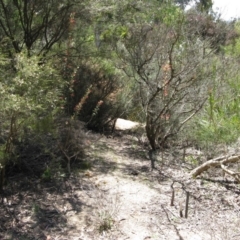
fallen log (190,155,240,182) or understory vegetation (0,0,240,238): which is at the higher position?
understory vegetation (0,0,240,238)

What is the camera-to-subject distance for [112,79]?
27.3ft

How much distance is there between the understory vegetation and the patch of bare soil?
0.20 m

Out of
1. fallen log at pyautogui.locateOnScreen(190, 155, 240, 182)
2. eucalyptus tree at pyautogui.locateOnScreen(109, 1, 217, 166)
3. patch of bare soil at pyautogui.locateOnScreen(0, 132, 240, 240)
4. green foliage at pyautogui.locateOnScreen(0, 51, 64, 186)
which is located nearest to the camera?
green foliage at pyautogui.locateOnScreen(0, 51, 64, 186)

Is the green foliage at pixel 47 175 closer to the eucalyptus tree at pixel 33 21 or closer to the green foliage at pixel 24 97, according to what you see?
the green foliage at pixel 24 97

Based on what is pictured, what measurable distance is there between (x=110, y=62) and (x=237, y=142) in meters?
3.20

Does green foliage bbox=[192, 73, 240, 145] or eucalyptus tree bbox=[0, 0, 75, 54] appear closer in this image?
green foliage bbox=[192, 73, 240, 145]

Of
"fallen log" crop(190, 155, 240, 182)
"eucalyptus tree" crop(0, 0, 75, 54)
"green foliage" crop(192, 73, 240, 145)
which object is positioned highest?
"eucalyptus tree" crop(0, 0, 75, 54)

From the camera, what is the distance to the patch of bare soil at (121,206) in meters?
4.35

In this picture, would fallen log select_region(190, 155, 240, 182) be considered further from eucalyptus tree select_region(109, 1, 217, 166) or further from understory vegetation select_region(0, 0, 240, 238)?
eucalyptus tree select_region(109, 1, 217, 166)

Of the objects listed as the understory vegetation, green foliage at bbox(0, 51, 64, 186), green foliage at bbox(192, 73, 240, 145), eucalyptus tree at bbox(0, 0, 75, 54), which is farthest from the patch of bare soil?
eucalyptus tree at bbox(0, 0, 75, 54)

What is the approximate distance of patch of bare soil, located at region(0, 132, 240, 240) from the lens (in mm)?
4352

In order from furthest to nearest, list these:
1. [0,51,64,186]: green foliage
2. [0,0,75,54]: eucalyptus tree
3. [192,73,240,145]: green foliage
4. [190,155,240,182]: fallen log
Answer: [0,0,75,54]: eucalyptus tree
[192,73,240,145]: green foliage
[190,155,240,182]: fallen log
[0,51,64,186]: green foliage

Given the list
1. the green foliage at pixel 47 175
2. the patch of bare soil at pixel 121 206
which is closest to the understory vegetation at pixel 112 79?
the green foliage at pixel 47 175

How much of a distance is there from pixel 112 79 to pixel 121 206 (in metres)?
3.94
